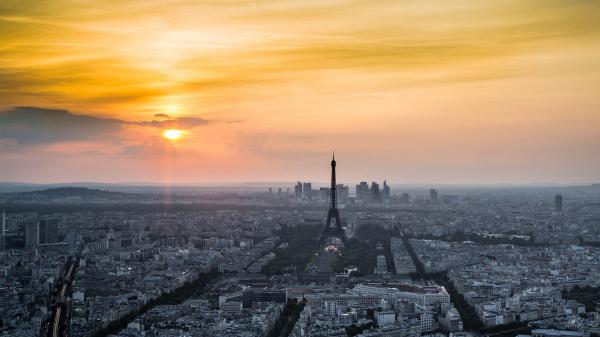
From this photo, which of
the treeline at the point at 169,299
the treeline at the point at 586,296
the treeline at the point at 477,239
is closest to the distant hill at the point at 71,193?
the treeline at the point at 477,239

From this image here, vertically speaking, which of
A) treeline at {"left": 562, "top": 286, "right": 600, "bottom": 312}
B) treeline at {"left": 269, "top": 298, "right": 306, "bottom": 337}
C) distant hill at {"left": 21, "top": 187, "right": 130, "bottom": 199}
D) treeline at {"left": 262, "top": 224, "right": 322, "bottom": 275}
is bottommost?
treeline at {"left": 269, "top": 298, "right": 306, "bottom": 337}

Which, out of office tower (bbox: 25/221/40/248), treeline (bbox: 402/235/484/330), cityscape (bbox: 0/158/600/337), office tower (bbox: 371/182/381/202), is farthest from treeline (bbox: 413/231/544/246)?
office tower (bbox: 371/182/381/202)

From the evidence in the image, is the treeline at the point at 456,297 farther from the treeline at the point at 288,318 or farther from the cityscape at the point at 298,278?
the treeline at the point at 288,318

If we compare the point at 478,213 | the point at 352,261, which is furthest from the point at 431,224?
the point at 352,261

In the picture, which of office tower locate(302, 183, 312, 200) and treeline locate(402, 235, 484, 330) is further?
office tower locate(302, 183, 312, 200)

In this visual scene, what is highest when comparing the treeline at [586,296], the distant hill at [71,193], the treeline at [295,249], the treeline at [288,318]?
the distant hill at [71,193]

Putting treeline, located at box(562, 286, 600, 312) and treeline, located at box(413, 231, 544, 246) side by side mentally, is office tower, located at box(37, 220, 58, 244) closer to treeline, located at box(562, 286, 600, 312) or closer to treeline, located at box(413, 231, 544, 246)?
treeline, located at box(413, 231, 544, 246)

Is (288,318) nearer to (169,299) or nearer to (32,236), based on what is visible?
(169,299)
